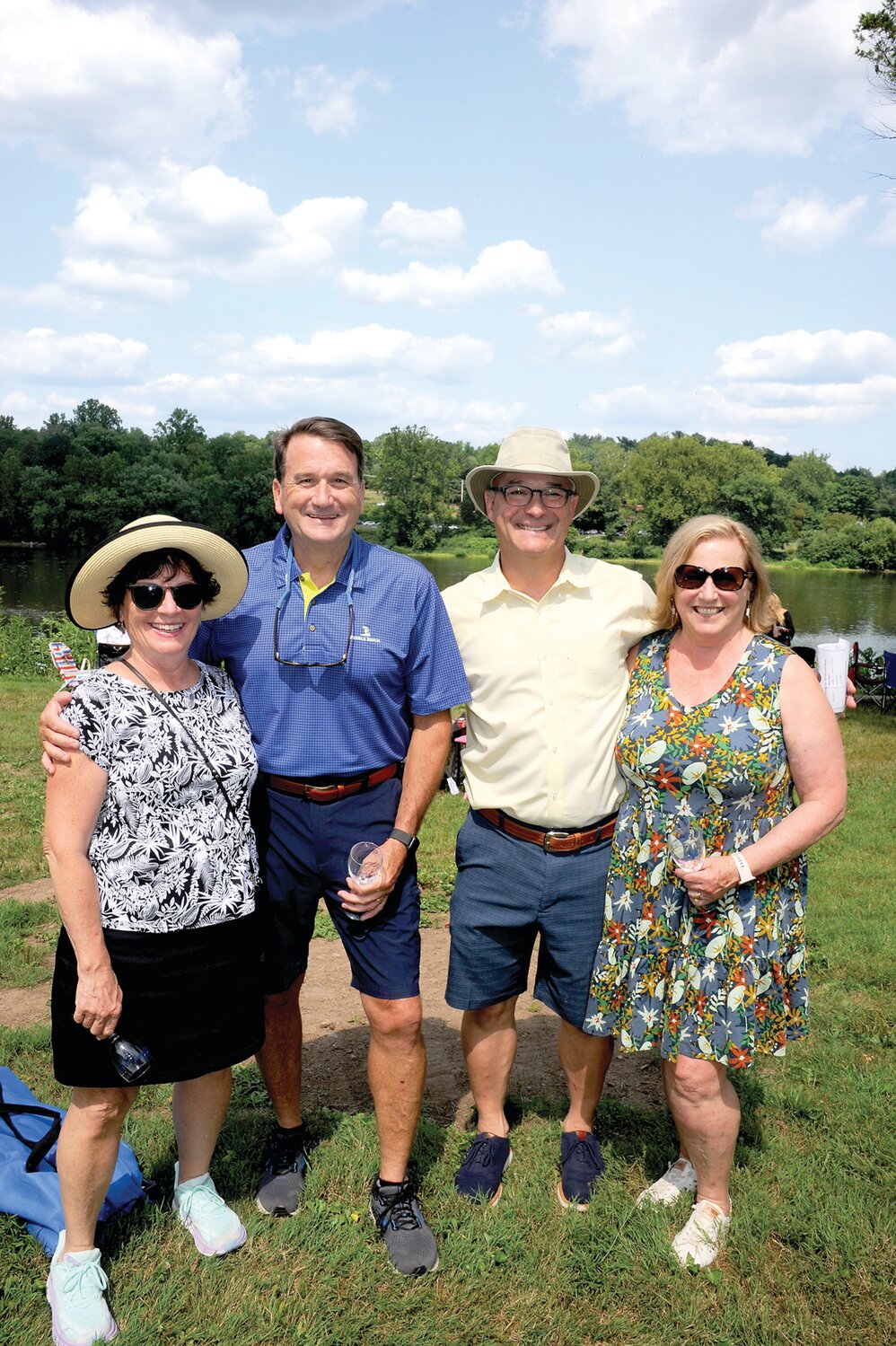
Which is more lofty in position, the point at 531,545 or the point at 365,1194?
the point at 531,545

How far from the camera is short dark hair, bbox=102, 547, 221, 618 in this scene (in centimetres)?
267

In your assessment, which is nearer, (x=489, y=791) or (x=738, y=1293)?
(x=738, y=1293)

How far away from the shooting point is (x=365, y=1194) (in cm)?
314

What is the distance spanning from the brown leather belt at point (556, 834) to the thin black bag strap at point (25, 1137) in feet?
5.41

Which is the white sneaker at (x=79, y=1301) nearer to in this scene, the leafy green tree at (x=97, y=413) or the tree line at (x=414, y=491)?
the tree line at (x=414, y=491)

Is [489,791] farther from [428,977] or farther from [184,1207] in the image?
[428,977]

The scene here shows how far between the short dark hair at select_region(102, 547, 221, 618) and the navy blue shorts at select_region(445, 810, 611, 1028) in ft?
4.09

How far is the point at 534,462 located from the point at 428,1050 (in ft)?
8.70

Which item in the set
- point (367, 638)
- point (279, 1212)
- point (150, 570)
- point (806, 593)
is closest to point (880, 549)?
point (806, 593)

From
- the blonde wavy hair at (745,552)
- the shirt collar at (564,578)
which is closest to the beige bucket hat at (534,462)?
the shirt collar at (564,578)

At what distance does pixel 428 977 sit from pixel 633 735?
266 cm

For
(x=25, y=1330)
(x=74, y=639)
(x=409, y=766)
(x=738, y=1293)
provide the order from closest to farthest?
(x=25, y=1330) → (x=738, y=1293) → (x=409, y=766) → (x=74, y=639)

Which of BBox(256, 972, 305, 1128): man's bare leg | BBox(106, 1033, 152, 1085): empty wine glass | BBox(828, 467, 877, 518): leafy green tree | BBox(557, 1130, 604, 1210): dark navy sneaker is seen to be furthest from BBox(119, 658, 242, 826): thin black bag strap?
BBox(828, 467, 877, 518): leafy green tree

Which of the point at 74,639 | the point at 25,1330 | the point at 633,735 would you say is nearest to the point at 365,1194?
the point at 25,1330
